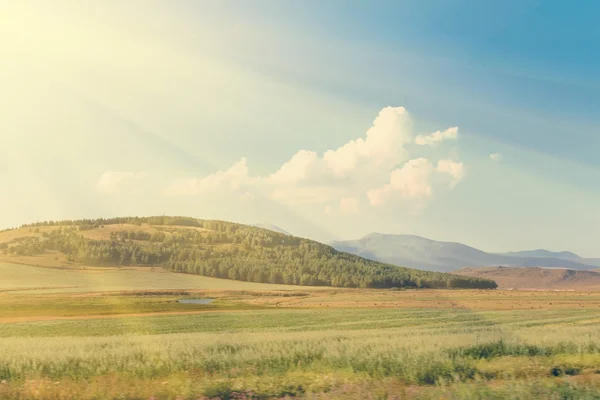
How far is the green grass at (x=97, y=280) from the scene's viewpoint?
5477 inches

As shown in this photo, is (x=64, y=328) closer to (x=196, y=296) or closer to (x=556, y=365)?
(x=556, y=365)

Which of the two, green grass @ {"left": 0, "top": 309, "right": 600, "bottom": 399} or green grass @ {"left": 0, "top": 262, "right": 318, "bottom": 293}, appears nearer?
green grass @ {"left": 0, "top": 309, "right": 600, "bottom": 399}

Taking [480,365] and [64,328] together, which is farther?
[64,328]

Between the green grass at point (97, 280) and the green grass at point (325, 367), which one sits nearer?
the green grass at point (325, 367)

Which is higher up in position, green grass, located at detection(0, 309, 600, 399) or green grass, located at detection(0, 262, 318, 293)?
green grass, located at detection(0, 309, 600, 399)

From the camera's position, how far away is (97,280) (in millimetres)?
157500

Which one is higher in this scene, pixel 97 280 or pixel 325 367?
pixel 325 367

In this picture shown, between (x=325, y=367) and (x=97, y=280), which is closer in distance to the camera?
(x=325, y=367)

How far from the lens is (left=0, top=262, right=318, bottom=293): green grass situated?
456 ft

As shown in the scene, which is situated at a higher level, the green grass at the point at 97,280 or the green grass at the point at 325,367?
the green grass at the point at 325,367

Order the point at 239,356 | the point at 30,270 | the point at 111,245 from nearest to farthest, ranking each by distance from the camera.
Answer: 1. the point at 239,356
2. the point at 30,270
3. the point at 111,245

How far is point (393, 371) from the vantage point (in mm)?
16875

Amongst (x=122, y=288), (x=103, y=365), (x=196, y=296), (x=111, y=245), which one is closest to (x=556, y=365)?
(x=103, y=365)

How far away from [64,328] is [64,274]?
119m
